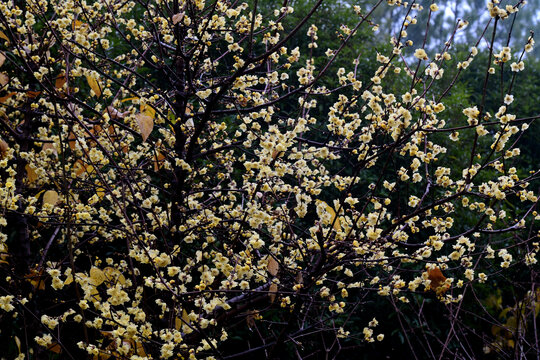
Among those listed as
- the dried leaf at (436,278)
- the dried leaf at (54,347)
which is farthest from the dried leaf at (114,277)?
the dried leaf at (436,278)

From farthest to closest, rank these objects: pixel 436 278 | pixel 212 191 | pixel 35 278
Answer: pixel 212 191, pixel 35 278, pixel 436 278

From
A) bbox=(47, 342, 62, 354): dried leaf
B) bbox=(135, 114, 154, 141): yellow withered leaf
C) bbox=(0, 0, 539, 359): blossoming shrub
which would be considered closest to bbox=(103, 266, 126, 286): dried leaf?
bbox=(0, 0, 539, 359): blossoming shrub

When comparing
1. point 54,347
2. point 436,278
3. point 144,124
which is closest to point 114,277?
point 54,347

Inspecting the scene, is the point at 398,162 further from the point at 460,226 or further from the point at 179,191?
the point at 179,191

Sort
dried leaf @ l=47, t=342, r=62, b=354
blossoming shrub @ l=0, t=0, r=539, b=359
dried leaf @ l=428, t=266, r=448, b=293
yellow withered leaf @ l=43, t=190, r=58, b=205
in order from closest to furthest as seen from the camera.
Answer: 1. blossoming shrub @ l=0, t=0, r=539, b=359
2. dried leaf @ l=428, t=266, r=448, b=293
3. dried leaf @ l=47, t=342, r=62, b=354
4. yellow withered leaf @ l=43, t=190, r=58, b=205

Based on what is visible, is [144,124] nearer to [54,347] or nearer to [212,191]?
[212,191]

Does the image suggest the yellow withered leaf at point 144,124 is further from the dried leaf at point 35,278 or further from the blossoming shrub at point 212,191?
the dried leaf at point 35,278

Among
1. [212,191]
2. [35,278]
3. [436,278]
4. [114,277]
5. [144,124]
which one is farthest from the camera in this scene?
[212,191]

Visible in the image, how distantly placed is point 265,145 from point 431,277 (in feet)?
3.18

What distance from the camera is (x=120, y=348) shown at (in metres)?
1.79

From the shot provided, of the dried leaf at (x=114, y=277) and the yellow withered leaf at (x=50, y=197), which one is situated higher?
the yellow withered leaf at (x=50, y=197)

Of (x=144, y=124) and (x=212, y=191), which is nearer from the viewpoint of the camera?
(x=144, y=124)

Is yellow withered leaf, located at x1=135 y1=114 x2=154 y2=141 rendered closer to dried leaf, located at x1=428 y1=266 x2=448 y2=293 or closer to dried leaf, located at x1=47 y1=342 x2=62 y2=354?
dried leaf, located at x1=47 y1=342 x2=62 y2=354

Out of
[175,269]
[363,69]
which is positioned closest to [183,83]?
[175,269]
